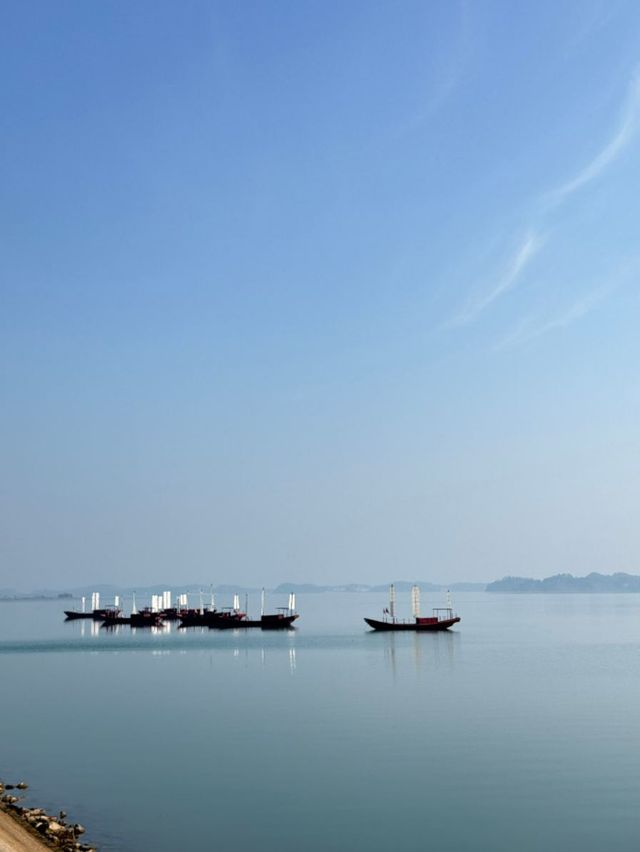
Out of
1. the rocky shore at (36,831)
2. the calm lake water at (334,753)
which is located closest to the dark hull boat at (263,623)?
the calm lake water at (334,753)

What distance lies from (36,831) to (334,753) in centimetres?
1938

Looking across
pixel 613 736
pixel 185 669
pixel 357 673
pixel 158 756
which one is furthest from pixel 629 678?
pixel 158 756

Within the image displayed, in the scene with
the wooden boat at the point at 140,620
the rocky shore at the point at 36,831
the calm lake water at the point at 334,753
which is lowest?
the wooden boat at the point at 140,620

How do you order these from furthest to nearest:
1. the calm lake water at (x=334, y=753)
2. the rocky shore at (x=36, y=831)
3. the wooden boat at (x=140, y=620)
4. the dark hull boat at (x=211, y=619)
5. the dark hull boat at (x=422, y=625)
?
1. the wooden boat at (x=140, y=620)
2. the dark hull boat at (x=211, y=619)
3. the dark hull boat at (x=422, y=625)
4. the calm lake water at (x=334, y=753)
5. the rocky shore at (x=36, y=831)

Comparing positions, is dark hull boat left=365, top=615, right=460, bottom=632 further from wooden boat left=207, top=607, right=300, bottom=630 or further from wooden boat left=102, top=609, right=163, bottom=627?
wooden boat left=102, top=609, right=163, bottom=627

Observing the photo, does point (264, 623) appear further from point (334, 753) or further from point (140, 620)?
point (334, 753)

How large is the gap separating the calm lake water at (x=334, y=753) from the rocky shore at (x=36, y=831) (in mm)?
1132

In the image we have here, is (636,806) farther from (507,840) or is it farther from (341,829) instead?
(341,829)

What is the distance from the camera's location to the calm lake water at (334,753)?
1351 inches

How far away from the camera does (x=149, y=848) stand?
3209 centimetres

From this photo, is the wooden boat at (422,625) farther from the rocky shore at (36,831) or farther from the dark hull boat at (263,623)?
the rocky shore at (36,831)

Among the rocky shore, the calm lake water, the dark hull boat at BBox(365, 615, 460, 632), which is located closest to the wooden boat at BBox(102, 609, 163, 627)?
the dark hull boat at BBox(365, 615, 460, 632)

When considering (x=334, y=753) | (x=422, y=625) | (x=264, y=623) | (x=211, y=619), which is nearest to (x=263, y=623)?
(x=264, y=623)

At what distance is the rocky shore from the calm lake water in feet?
3.72
